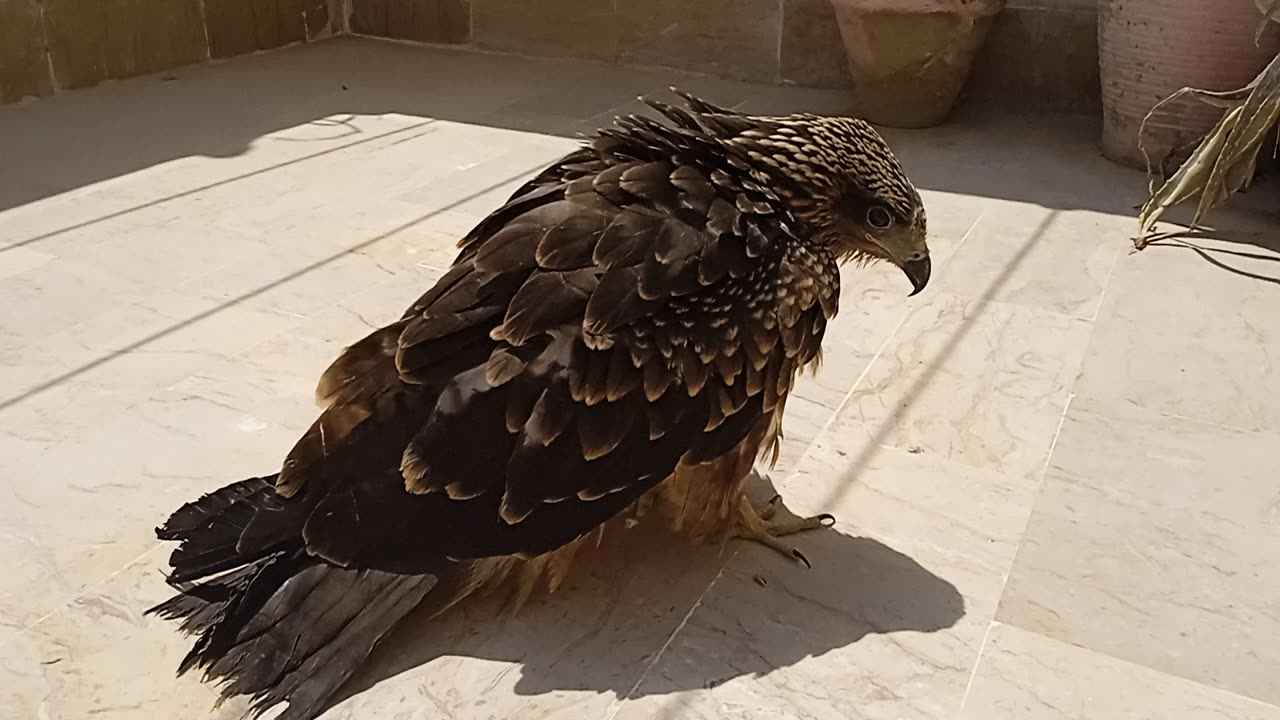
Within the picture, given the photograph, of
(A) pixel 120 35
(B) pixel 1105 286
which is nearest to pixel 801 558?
(B) pixel 1105 286

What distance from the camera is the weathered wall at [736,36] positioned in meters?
5.36

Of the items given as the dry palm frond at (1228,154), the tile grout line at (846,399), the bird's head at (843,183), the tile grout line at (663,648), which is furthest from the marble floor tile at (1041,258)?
the tile grout line at (663,648)

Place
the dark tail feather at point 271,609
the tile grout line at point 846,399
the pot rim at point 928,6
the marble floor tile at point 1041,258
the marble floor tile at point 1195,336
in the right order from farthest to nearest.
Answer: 1. the pot rim at point 928,6
2. the marble floor tile at point 1041,258
3. the marble floor tile at point 1195,336
4. the tile grout line at point 846,399
5. the dark tail feather at point 271,609

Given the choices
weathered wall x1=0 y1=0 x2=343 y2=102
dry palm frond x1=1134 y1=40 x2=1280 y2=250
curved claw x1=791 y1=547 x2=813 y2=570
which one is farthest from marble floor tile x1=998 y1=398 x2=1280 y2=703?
weathered wall x1=0 y1=0 x2=343 y2=102

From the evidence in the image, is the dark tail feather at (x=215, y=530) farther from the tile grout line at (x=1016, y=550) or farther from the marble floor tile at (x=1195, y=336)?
the marble floor tile at (x=1195, y=336)

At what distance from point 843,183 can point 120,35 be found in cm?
512

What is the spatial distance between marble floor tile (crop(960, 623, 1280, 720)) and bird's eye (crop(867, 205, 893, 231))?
31.6 inches

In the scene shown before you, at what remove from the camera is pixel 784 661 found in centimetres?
192

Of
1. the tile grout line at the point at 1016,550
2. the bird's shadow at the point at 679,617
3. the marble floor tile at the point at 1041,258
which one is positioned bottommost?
the bird's shadow at the point at 679,617

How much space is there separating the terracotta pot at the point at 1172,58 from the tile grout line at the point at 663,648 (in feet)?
10.4

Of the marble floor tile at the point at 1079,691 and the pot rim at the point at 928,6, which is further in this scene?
the pot rim at the point at 928,6

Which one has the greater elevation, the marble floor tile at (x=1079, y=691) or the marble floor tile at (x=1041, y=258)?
the marble floor tile at (x=1041, y=258)

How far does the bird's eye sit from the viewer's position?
209cm

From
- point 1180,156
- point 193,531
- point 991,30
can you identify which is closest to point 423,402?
point 193,531
